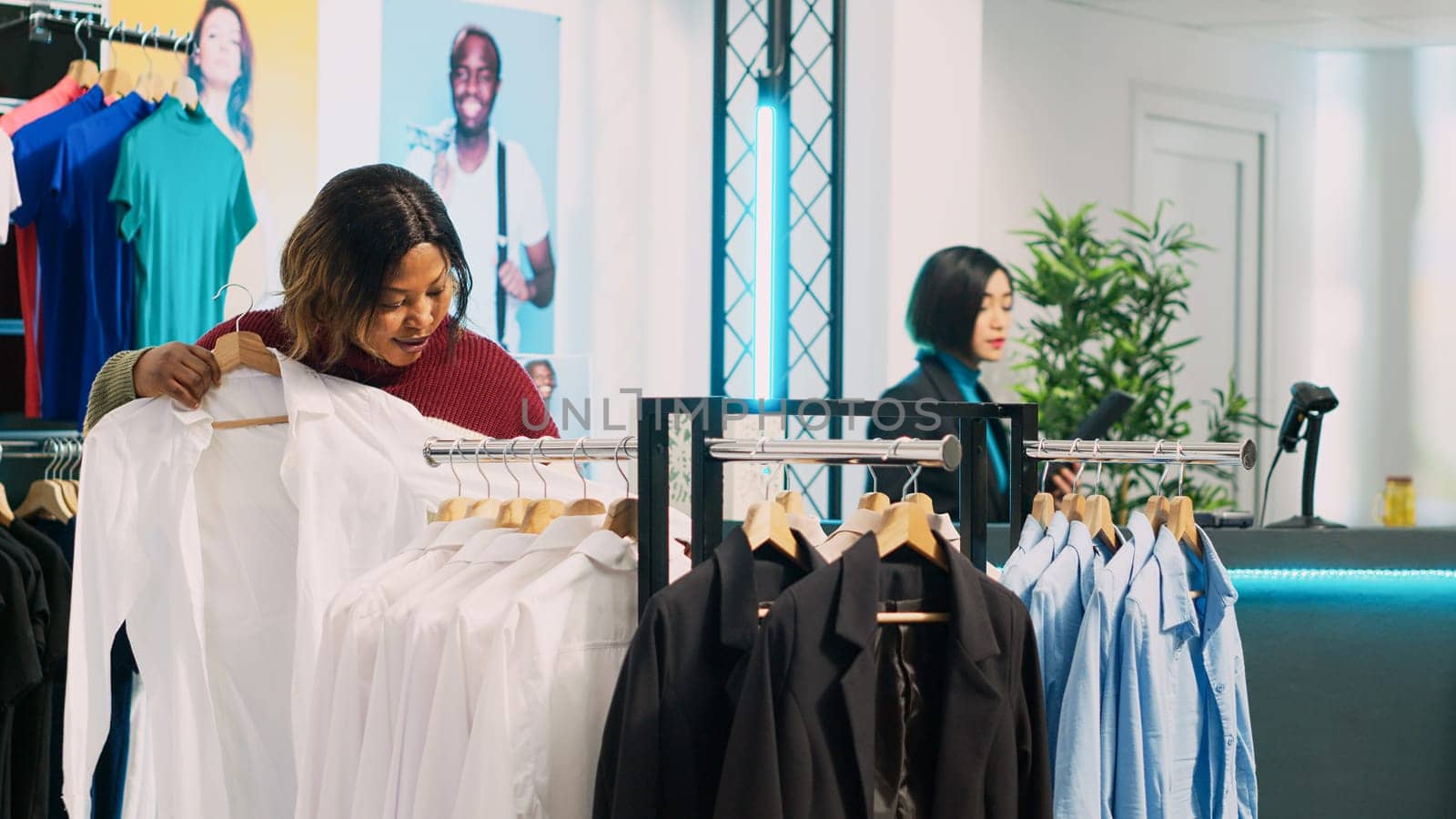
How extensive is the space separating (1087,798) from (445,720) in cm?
84

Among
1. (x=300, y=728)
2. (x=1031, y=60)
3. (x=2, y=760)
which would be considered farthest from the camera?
(x=1031, y=60)

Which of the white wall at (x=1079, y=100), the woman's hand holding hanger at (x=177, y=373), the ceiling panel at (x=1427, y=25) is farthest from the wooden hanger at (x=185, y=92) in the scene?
the ceiling panel at (x=1427, y=25)

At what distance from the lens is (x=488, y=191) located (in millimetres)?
4996

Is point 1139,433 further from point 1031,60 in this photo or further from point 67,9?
point 67,9

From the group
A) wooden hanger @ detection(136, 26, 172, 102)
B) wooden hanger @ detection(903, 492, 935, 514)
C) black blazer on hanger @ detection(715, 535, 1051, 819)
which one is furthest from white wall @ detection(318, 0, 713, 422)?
black blazer on hanger @ detection(715, 535, 1051, 819)

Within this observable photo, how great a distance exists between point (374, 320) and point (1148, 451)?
1.15 m

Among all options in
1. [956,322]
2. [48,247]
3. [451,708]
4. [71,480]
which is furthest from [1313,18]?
[451,708]

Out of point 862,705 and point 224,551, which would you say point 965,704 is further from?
A: point 224,551

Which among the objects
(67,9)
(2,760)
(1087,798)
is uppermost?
(67,9)

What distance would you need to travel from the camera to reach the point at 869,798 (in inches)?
60.9

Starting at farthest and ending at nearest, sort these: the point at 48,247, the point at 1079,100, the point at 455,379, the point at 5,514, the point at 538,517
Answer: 1. the point at 1079,100
2. the point at 48,247
3. the point at 5,514
4. the point at 455,379
5. the point at 538,517

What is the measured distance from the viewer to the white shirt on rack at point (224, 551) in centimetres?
236

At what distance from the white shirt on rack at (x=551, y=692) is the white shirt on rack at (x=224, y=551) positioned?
75 cm

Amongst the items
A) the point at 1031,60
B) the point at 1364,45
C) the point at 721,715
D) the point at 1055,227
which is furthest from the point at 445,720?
the point at 1364,45
